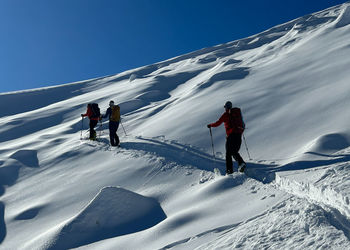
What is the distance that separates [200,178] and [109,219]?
92.3 inches

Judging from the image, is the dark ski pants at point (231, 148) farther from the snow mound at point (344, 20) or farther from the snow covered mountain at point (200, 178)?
the snow mound at point (344, 20)

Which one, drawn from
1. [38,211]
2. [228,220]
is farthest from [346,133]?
[38,211]

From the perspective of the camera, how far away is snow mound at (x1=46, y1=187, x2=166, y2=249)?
530cm

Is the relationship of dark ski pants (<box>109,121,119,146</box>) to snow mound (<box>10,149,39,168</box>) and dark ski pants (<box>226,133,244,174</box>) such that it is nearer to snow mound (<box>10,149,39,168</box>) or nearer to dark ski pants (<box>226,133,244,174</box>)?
snow mound (<box>10,149,39,168</box>)

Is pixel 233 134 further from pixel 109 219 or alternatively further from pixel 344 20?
pixel 344 20

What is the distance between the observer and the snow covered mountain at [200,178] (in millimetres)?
4352

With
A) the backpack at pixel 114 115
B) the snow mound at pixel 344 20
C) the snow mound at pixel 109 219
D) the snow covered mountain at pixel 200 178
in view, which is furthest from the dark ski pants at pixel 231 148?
the snow mound at pixel 344 20

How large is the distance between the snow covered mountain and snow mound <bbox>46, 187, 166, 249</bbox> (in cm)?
2

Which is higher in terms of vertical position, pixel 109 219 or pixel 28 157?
pixel 28 157

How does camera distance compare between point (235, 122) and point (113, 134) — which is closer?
point (235, 122)

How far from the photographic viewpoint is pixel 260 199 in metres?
5.17

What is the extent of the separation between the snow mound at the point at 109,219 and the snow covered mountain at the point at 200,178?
0.06 ft

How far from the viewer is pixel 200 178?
7.29 meters

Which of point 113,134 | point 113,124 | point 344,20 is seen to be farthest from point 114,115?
point 344,20
